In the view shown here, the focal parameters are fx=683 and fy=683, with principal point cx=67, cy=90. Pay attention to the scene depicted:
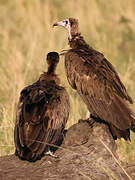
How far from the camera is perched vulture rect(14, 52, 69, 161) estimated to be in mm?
7574

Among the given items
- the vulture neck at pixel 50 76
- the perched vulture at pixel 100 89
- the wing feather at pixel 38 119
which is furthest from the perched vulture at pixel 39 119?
the perched vulture at pixel 100 89

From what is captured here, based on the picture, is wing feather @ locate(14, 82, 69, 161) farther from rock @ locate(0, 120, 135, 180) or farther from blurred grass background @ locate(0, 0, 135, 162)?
blurred grass background @ locate(0, 0, 135, 162)

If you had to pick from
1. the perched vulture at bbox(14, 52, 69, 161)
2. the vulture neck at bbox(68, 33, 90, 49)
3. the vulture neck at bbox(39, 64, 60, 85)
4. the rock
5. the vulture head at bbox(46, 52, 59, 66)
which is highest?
the vulture neck at bbox(68, 33, 90, 49)

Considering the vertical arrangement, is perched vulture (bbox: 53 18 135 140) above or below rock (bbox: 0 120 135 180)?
above

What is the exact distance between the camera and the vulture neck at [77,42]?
33.8ft

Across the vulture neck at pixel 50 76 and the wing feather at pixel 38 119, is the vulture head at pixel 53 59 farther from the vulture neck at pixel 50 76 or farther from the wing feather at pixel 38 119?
the wing feather at pixel 38 119

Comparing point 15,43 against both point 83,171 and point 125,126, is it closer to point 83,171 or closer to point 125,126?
point 125,126

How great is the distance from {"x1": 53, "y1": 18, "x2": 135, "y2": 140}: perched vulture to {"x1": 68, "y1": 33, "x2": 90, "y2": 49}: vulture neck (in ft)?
0.45

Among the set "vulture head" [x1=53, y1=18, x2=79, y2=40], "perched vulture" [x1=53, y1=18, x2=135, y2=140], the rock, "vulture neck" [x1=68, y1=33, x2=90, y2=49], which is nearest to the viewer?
the rock

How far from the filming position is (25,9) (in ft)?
67.3

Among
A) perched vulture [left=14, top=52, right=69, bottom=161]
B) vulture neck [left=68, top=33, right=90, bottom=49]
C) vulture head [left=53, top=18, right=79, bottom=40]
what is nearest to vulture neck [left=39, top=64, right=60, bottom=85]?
perched vulture [left=14, top=52, right=69, bottom=161]

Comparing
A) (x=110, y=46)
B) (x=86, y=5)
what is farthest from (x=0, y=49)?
(x=86, y=5)

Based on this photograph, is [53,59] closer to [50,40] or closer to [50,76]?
[50,76]

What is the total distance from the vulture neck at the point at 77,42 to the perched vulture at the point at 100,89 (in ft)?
0.45
